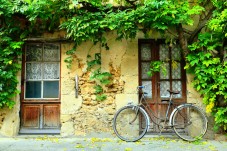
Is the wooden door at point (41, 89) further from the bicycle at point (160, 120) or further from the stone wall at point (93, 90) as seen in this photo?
the bicycle at point (160, 120)

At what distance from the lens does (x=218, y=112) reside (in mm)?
5473

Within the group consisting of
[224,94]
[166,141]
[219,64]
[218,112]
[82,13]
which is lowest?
[166,141]

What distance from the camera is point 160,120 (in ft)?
19.8

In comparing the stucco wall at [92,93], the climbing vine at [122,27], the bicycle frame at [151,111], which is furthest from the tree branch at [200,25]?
the bicycle frame at [151,111]

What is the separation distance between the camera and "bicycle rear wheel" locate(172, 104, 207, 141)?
229 inches

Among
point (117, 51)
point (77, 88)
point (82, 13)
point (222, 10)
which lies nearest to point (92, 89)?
point (77, 88)

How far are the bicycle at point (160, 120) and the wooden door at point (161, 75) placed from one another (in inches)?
7.2

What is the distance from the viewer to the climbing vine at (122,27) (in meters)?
5.33

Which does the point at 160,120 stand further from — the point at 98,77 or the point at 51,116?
the point at 51,116

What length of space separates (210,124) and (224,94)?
0.93 meters

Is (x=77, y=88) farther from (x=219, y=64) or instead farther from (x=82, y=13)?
(x=219, y=64)

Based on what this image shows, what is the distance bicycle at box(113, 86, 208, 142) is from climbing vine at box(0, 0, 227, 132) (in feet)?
1.43

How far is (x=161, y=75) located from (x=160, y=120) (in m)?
1.03

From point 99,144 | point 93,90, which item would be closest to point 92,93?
point 93,90
